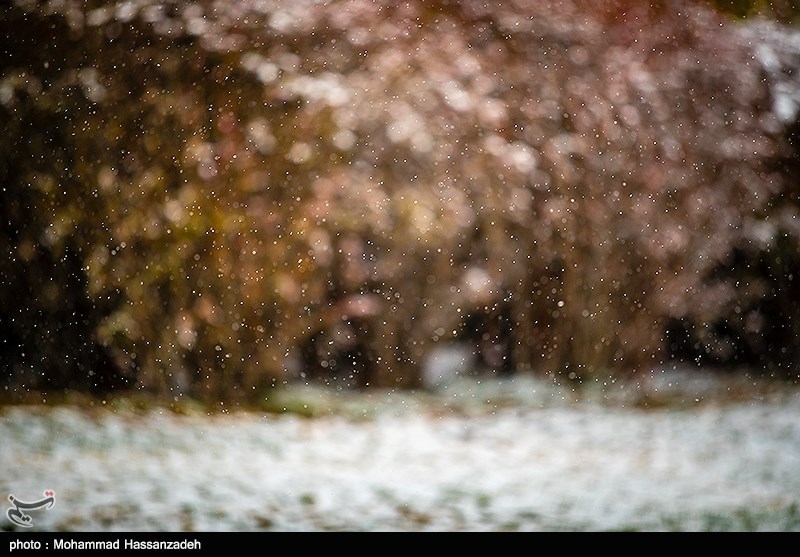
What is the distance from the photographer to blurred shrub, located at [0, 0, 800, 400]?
2584 millimetres

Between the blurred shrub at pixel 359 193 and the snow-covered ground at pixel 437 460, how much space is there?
152mm

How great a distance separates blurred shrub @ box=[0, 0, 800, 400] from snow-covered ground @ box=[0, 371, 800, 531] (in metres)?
0.15

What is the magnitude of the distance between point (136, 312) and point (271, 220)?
1.64 ft

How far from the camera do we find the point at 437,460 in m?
2.23

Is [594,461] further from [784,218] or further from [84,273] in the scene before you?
[84,273]

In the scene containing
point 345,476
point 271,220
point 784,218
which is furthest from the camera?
point 784,218

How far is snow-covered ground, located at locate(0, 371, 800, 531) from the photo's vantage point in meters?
1.90

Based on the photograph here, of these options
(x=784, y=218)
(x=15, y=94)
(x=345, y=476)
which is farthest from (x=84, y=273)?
(x=784, y=218)

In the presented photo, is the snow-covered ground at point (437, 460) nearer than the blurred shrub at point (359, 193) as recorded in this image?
Yes

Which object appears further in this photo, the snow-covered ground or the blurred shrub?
the blurred shrub

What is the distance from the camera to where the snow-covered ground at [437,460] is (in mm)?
1897

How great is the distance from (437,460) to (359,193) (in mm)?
841

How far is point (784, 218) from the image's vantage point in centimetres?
277

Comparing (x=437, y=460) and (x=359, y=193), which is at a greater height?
(x=359, y=193)
